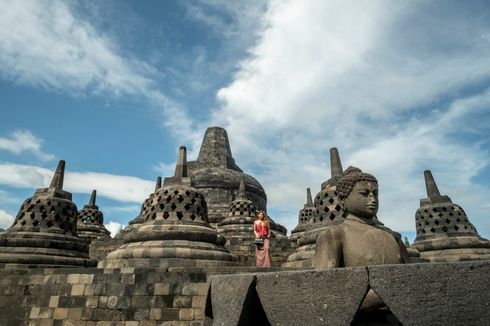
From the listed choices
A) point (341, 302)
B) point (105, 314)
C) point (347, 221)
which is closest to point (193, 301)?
point (105, 314)

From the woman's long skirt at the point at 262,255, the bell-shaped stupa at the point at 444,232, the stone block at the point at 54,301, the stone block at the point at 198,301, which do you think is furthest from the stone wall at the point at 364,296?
the bell-shaped stupa at the point at 444,232

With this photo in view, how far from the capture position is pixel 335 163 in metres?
10.3

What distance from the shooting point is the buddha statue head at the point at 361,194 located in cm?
281

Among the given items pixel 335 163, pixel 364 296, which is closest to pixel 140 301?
pixel 364 296

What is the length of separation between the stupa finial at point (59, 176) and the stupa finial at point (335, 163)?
910cm

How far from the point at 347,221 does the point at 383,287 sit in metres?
0.96

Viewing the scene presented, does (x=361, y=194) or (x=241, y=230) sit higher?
(x=241, y=230)

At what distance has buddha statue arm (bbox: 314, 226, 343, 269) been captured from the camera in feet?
8.30

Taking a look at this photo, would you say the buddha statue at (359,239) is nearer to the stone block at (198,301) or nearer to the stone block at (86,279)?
the stone block at (198,301)

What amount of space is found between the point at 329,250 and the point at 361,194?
625mm

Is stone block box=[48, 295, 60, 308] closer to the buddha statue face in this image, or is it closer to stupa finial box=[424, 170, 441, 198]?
the buddha statue face

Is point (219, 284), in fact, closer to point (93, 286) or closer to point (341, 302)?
point (341, 302)

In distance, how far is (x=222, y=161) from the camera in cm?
2534

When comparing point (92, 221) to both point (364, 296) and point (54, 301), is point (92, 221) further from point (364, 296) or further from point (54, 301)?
point (364, 296)
